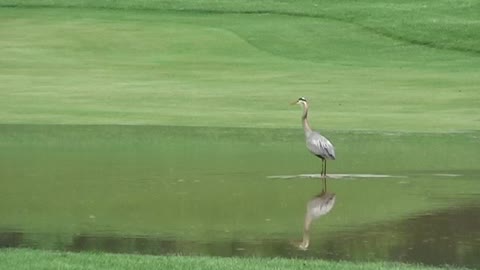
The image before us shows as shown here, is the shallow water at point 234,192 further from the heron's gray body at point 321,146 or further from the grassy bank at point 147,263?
the grassy bank at point 147,263

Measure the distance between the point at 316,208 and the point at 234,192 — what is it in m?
1.41

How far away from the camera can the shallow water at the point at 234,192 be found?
1173cm

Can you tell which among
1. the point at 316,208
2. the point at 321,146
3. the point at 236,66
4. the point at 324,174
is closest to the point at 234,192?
the point at 316,208

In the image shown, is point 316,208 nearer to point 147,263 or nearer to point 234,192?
point 234,192

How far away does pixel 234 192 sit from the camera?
15.0m

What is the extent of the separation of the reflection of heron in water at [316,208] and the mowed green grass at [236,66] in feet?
25.3

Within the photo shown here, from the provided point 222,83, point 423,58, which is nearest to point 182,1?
point 423,58

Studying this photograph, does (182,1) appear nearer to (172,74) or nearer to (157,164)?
(172,74)

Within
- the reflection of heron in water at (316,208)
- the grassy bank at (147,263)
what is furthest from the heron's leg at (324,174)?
the grassy bank at (147,263)

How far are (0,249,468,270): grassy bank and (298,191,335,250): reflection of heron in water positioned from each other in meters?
1.44

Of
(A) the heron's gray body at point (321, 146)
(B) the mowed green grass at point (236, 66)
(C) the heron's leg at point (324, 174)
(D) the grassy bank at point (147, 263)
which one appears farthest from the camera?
(B) the mowed green grass at point (236, 66)

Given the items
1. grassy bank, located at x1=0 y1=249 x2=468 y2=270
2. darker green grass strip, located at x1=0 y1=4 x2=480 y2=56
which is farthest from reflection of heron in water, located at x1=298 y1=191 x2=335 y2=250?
darker green grass strip, located at x1=0 y1=4 x2=480 y2=56

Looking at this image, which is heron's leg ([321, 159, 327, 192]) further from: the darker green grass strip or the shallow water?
the darker green grass strip

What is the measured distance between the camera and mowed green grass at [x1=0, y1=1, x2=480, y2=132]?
2445 cm
